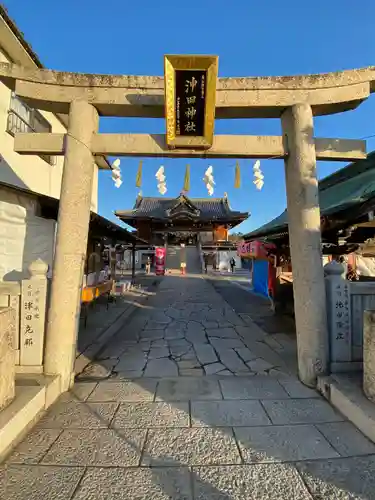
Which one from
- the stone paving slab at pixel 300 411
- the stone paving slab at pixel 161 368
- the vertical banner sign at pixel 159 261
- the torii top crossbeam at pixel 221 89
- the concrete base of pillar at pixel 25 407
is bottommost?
→ the stone paving slab at pixel 161 368

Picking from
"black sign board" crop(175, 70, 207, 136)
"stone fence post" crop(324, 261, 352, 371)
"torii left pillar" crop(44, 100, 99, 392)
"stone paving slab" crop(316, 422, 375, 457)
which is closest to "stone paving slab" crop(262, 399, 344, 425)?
"stone paving slab" crop(316, 422, 375, 457)

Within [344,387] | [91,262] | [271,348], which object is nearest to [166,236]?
[91,262]

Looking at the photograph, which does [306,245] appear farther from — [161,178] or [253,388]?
[161,178]

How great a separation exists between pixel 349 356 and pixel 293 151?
3514 mm

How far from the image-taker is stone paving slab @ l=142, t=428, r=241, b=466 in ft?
8.06

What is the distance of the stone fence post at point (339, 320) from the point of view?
3.96m

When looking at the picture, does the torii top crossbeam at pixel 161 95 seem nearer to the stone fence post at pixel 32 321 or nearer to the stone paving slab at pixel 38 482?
the stone fence post at pixel 32 321

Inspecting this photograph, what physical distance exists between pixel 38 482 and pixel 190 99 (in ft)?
16.9

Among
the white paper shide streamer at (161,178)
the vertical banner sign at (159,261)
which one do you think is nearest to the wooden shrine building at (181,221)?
the vertical banner sign at (159,261)

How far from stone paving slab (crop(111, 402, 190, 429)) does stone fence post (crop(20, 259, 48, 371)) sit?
1587mm

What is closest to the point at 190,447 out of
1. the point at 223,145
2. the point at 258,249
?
the point at 223,145

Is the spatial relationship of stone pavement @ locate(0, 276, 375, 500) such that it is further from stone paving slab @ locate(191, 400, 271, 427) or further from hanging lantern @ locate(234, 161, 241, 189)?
hanging lantern @ locate(234, 161, 241, 189)

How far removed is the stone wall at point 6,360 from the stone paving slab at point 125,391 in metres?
1.10

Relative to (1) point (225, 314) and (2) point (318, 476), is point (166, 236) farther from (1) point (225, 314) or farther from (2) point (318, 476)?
(2) point (318, 476)
